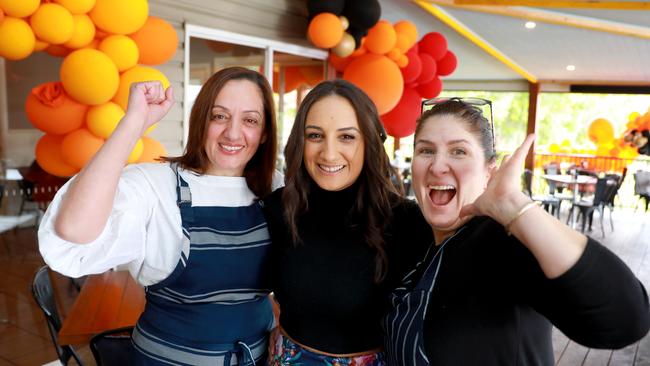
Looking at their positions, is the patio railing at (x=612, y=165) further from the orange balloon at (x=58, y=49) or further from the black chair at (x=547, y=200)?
the orange balloon at (x=58, y=49)

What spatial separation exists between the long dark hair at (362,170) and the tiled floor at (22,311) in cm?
235

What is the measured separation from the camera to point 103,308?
2.24 m

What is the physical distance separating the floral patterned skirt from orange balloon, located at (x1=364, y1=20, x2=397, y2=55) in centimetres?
411

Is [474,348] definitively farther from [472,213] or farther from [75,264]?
[75,264]

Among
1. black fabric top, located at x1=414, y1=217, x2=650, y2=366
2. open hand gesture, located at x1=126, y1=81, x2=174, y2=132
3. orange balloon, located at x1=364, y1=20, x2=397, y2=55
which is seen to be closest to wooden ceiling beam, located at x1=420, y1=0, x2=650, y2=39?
orange balloon, located at x1=364, y1=20, x2=397, y2=55

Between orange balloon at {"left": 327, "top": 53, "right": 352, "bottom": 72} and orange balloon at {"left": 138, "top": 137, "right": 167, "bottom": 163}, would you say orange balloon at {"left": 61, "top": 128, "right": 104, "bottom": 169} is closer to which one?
orange balloon at {"left": 138, "top": 137, "right": 167, "bottom": 163}

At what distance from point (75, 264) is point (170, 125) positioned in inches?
148

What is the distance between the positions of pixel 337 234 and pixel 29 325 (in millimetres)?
3460

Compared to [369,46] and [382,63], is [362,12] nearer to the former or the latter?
[369,46]

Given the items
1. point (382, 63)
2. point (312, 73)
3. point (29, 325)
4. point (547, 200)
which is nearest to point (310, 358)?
point (29, 325)

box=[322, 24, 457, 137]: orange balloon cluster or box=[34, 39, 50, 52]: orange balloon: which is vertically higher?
box=[322, 24, 457, 137]: orange balloon cluster

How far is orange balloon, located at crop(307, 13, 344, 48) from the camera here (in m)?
4.94

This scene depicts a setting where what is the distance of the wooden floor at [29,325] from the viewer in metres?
3.54

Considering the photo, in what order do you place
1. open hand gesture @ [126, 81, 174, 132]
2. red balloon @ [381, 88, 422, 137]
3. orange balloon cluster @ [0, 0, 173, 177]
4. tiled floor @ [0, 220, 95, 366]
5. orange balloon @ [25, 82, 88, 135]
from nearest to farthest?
open hand gesture @ [126, 81, 174, 132], orange balloon cluster @ [0, 0, 173, 177], orange balloon @ [25, 82, 88, 135], tiled floor @ [0, 220, 95, 366], red balloon @ [381, 88, 422, 137]
